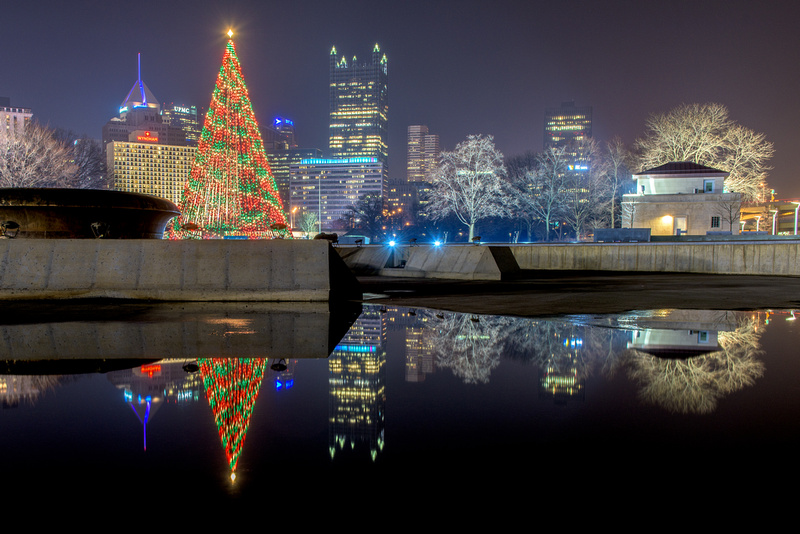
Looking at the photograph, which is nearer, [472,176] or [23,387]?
[23,387]

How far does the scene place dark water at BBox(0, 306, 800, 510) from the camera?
3303mm

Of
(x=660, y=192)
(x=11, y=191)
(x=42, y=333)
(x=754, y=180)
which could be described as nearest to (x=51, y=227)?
(x=11, y=191)

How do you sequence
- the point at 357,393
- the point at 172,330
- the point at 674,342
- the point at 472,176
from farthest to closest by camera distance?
1. the point at 472,176
2. the point at 172,330
3. the point at 674,342
4. the point at 357,393

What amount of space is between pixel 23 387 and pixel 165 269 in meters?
7.10

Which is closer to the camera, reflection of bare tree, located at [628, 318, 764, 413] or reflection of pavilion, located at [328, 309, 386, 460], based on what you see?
reflection of pavilion, located at [328, 309, 386, 460]

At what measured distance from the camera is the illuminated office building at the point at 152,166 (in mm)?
131625

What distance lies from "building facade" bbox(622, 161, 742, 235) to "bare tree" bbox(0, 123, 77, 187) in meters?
59.9

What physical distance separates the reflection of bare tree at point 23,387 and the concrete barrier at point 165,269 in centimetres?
624

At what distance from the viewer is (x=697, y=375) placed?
19.9ft

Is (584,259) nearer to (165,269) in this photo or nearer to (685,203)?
(165,269)

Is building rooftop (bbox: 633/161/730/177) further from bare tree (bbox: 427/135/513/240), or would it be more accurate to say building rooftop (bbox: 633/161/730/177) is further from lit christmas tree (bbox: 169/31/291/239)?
lit christmas tree (bbox: 169/31/291/239)

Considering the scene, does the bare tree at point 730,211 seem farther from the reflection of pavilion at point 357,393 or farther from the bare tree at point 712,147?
the reflection of pavilion at point 357,393

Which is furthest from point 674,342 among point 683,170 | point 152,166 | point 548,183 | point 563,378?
point 152,166

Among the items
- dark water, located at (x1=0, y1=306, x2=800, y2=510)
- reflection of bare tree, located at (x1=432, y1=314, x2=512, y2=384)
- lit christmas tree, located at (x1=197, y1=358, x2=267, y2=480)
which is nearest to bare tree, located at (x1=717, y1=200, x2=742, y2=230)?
reflection of bare tree, located at (x1=432, y1=314, x2=512, y2=384)
